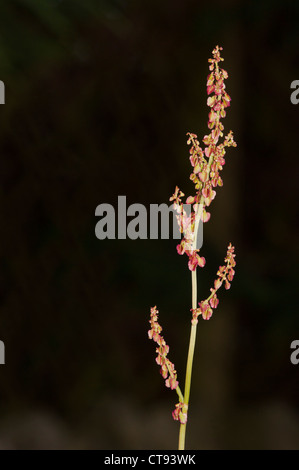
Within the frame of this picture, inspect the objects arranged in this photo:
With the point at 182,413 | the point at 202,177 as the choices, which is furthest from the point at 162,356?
the point at 202,177

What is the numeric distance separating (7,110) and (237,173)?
37 centimetres

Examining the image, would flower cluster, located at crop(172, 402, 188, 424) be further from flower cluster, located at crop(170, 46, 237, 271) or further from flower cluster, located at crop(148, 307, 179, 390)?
flower cluster, located at crop(170, 46, 237, 271)

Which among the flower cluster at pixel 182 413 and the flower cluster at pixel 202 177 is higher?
the flower cluster at pixel 202 177

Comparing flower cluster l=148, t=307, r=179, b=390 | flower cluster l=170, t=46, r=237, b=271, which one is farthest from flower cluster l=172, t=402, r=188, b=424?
flower cluster l=170, t=46, r=237, b=271

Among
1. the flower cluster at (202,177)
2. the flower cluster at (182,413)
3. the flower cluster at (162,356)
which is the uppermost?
the flower cluster at (202,177)

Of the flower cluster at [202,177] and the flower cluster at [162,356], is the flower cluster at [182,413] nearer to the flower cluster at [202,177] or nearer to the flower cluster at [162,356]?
the flower cluster at [162,356]

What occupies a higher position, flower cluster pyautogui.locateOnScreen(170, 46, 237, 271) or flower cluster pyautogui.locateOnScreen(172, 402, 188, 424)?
flower cluster pyautogui.locateOnScreen(170, 46, 237, 271)

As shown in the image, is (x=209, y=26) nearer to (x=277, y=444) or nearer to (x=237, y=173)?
(x=237, y=173)

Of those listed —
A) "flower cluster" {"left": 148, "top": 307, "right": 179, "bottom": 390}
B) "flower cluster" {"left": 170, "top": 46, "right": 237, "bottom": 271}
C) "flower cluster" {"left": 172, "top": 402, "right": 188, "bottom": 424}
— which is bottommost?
"flower cluster" {"left": 172, "top": 402, "right": 188, "bottom": 424}

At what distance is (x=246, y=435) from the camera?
3.00 ft

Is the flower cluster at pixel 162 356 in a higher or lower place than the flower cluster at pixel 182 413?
higher

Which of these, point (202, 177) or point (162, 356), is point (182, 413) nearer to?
point (162, 356)

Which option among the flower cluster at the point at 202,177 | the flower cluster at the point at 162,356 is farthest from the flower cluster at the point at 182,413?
the flower cluster at the point at 202,177

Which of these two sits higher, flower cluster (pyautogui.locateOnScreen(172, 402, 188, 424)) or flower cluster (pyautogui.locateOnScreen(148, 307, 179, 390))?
flower cluster (pyautogui.locateOnScreen(148, 307, 179, 390))
